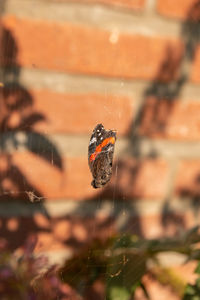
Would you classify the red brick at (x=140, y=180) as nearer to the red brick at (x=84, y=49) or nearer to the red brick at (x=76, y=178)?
the red brick at (x=76, y=178)

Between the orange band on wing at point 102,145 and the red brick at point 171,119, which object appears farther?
the red brick at point 171,119

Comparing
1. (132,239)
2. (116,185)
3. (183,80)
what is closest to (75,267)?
(132,239)

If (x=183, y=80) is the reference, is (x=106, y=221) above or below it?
below

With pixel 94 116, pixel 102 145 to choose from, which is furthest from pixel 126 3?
pixel 102 145

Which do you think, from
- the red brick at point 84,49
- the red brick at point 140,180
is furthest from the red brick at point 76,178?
the red brick at point 84,49

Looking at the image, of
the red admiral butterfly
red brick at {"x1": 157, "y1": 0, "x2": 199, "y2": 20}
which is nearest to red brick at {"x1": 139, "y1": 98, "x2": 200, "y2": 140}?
red brick at {"x1": 157, "y1": 0, "x2": 199, "y2": 20}

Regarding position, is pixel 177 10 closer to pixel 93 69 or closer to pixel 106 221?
pixel 93 69

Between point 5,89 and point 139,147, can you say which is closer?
point 5,89
